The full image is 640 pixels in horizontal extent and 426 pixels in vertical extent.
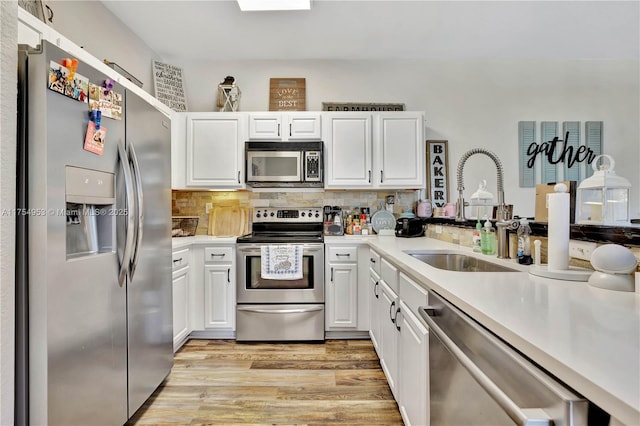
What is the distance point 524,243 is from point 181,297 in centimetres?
238

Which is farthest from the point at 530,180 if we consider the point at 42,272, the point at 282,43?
the point at 42,272

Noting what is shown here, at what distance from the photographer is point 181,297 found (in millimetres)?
2480

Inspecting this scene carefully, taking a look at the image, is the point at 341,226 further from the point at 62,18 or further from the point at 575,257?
the point at 62,18

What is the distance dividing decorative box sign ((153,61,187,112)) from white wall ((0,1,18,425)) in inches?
90.4

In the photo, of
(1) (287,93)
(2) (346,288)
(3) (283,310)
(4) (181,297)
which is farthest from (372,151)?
(4) (181,297)

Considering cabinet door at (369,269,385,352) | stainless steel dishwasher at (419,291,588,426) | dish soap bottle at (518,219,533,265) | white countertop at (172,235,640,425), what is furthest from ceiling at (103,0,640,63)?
stainless steel dishwasher at (419,291,588,426)

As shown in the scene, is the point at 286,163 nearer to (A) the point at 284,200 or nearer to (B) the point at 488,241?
(A) the point at 284,200

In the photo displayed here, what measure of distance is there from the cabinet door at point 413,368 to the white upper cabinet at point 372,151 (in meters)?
1.61

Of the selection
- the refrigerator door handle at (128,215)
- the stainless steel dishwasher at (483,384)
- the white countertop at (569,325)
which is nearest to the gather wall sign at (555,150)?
the white countertop at (569,325)

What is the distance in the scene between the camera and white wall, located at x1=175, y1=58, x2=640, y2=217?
129 inches

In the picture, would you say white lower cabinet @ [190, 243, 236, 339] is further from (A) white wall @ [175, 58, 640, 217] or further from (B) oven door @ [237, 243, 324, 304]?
(A) white wall @ [175, 58, 640, 217]

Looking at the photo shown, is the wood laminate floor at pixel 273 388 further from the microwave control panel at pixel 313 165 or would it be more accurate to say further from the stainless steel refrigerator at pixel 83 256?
the microwave control panel at pixel 313 165

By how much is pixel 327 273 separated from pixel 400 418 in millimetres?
1231

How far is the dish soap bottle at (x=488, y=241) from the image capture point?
170cm
